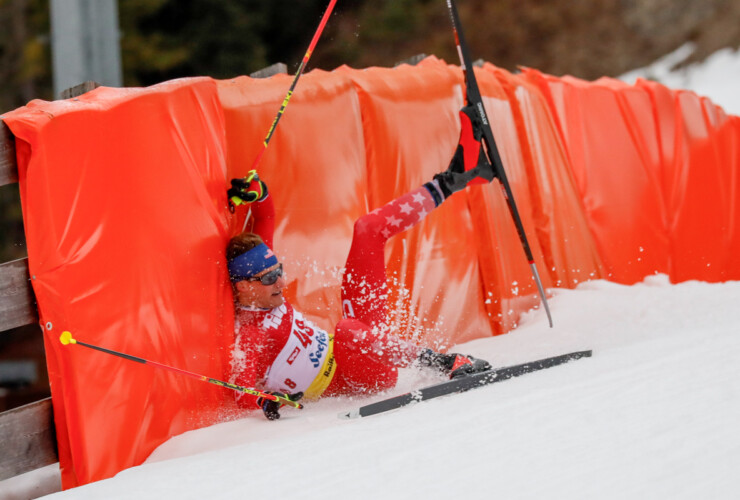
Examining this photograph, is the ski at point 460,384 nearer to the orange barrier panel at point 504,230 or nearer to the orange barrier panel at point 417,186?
the orange barrier panel at point 417,186

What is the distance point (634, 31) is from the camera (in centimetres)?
1672

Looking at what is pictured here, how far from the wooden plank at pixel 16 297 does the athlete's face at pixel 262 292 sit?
2.21 ft

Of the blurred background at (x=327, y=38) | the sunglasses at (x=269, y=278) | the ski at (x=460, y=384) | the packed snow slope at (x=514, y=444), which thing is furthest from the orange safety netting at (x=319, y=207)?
the blurred background at (x=327, y=38)

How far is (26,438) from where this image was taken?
5.95 feet

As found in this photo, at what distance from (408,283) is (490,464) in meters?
1.47

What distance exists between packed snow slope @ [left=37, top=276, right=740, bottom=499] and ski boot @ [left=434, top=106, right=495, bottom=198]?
29.9 inches

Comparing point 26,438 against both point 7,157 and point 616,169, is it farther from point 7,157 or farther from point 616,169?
point 616,169

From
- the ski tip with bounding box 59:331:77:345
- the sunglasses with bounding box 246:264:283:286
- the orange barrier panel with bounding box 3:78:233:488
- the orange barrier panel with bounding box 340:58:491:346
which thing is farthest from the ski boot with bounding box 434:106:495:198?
the ski tip with bounding box 59:331:77:345

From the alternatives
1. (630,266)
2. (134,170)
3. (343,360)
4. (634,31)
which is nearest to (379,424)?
(343,360)

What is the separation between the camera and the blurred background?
35.3 ft

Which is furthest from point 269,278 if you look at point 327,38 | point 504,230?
point 327,38

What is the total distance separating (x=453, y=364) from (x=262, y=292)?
2.14 feet

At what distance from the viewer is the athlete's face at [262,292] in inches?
92.2

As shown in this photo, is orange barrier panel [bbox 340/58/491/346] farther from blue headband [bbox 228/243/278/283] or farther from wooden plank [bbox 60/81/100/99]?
wooden plank [bbox 60/81/100/99]
